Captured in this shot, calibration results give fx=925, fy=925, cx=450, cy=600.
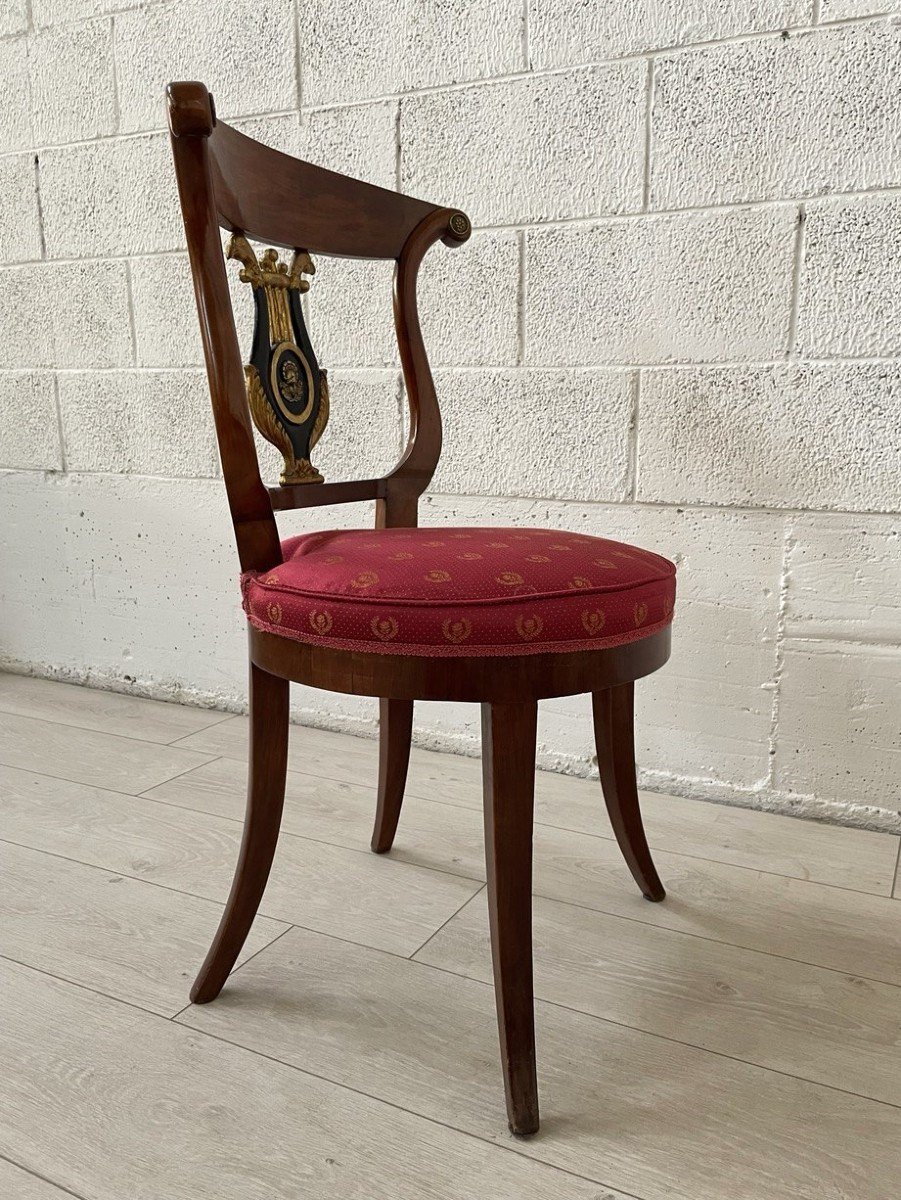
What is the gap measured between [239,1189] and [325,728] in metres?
1.21

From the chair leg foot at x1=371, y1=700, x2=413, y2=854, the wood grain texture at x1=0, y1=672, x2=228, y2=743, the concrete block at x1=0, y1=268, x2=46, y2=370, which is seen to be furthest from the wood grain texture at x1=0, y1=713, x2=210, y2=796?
the concrete block at x1=0, y1=268, x2=46, y2=370

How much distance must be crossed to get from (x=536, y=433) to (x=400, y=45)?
73cm

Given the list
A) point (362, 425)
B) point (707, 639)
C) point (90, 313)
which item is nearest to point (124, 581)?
point (90, 313)

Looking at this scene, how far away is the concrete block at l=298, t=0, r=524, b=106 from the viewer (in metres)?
1.58

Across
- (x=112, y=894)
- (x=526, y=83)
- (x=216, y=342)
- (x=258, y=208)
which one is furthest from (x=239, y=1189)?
(x=526, y=83)

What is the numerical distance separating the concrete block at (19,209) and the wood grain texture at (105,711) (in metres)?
1.03

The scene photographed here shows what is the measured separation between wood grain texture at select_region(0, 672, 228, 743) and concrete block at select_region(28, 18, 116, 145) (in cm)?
126

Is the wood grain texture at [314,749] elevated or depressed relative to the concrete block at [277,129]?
depressed

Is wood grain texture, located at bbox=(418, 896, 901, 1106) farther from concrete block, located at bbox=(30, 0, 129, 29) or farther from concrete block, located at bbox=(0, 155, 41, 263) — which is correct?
concrete block, located at bbox=(30, 0, 129, 29)

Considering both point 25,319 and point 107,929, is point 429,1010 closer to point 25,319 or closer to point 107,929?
point 107,929

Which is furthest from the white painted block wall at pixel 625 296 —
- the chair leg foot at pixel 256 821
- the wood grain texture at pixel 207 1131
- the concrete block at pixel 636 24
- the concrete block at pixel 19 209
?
the wood grain texture at pixel 207 1131

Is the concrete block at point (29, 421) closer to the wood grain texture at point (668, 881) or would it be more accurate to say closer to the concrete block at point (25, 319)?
the concrete block at point (25, 319)

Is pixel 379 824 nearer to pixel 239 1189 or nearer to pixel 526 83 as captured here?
pixel 239 1189

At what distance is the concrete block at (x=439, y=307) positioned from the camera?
1653 millimetres
